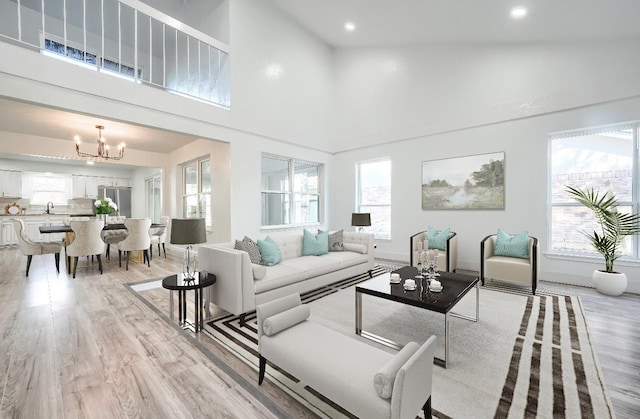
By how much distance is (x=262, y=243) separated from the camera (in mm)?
3684

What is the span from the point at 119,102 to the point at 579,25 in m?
6.46

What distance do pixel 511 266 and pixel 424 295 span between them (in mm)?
2423

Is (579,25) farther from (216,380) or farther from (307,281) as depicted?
(216,380)

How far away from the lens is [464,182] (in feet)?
17.3

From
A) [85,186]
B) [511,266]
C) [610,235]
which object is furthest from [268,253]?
[85,186]

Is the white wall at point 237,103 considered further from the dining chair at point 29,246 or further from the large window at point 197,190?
the dining chair at point 29,246

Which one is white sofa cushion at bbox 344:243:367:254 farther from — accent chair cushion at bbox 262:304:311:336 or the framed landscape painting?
accent chair cushion at bbox 262:304:311:336

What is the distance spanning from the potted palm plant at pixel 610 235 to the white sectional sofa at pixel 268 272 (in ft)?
10.7

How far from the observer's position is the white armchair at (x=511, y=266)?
12.6ft

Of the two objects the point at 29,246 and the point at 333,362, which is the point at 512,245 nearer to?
the point at 333,362

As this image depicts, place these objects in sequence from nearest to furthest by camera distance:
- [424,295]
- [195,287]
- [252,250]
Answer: [424,295] < [195,287] < [252,250]

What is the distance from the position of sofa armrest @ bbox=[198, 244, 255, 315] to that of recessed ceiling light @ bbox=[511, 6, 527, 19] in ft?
16.2

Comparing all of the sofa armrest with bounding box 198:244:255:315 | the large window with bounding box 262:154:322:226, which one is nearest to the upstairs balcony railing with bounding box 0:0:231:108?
the large window with bounding box 262:154:322:226

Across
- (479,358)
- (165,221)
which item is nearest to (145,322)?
(479,358)
